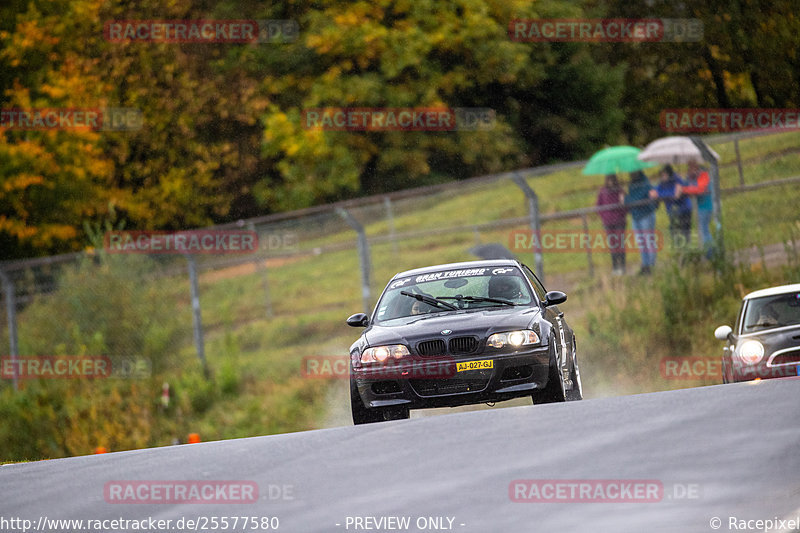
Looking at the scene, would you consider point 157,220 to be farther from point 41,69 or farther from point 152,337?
point 152,337

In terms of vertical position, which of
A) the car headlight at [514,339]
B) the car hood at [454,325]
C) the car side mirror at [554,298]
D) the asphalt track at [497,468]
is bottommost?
the asphalt track at [497,468]

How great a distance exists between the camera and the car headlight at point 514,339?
11.9 metres

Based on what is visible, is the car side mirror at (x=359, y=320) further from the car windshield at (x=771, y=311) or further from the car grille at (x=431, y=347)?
the car windshield at (x=771, y=311)

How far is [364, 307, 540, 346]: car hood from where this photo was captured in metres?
12.0

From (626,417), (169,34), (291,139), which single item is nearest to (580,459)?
(626,417)

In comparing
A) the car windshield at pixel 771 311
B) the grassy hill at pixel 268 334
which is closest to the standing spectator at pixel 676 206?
the grassy hill at pixel 268 334

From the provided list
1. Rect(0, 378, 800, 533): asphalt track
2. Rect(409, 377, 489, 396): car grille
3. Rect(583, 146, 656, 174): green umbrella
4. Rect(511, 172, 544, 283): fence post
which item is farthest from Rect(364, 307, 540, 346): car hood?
Rect(583, 146, 656, 174): green umbrella

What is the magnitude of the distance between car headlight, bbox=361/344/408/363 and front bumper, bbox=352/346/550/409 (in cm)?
14

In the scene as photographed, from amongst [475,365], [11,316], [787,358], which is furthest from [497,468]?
[11,316]

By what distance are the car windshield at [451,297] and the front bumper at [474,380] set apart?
1135mm

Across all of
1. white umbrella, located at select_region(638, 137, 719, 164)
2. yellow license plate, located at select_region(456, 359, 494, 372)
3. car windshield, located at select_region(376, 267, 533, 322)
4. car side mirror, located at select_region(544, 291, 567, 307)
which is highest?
white umbrella, located at select_region(638, 137, 719, 164)

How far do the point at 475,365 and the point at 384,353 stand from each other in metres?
0.81

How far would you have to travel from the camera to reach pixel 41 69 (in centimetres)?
4088

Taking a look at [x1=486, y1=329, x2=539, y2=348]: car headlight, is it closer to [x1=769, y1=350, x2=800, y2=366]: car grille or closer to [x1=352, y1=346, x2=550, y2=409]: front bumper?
[x1=352, y1=346, x2=550, y2=409]: front bumper
